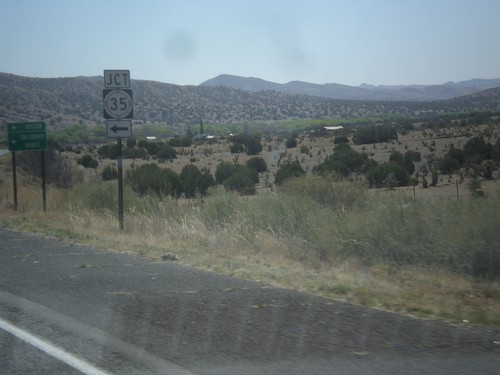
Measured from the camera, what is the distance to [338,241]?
13.8 meters

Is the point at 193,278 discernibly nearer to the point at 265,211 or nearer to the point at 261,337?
the point at 261,337

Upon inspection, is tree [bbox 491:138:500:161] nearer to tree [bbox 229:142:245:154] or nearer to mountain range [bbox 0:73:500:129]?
tree [bbox 229:142:245:154]

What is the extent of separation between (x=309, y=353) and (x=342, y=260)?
6134 millimetres

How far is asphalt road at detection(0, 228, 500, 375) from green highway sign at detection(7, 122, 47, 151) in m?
Answer: 16.6

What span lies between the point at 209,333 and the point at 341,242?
6093 mm

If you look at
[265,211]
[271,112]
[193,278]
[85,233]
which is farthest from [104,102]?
[271,112]

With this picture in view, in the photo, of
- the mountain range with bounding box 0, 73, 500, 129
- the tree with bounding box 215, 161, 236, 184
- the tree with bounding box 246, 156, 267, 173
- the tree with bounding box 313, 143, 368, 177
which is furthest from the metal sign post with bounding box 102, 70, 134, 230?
the mountain range with bounding box 0, 73, 500, 129

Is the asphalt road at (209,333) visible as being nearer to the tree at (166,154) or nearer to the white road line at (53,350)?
the white road line at (53,350)

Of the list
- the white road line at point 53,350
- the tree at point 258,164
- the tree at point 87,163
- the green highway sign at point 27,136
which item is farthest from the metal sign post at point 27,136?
the tree at point 87,163

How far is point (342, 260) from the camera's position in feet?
43.8

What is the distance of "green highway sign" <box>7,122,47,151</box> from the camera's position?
89.2 feet

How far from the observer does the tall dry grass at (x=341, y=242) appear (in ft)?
33.9

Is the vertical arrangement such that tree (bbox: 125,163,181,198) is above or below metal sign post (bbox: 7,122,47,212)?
below

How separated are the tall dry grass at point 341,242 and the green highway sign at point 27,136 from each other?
6.84 metres
